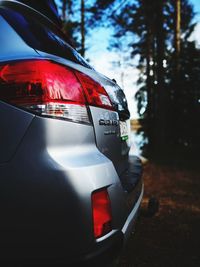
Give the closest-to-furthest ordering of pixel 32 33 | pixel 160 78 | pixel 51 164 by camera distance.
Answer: pixel 51 164 < pixel 32 33 < pixel 160 78

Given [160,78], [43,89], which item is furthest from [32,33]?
[160,78]

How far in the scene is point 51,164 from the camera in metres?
1.37

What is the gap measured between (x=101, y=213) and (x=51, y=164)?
351mm

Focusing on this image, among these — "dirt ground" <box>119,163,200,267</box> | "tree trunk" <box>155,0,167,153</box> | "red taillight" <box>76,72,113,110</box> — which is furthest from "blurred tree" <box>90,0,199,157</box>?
"red taillight" <box>76,72,113,110</box>

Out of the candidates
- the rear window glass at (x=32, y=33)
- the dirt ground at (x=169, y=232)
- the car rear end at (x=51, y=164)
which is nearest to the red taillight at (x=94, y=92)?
the car rear end at (x=51, y=164)

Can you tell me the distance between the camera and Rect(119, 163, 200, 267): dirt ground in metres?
2.64

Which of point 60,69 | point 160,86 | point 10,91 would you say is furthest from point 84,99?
point 160,86

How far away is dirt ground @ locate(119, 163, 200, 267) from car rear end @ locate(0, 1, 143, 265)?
1203 mm

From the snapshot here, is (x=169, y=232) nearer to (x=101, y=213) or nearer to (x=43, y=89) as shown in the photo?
(x=101, y=213)

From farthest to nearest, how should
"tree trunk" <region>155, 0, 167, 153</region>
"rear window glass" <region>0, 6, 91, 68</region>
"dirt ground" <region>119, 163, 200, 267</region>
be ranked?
"tree trunk" <region>155, 0, 167, 153</region> < "dirt ground" <region>119, 163, 200, 267</region> < "rear window glass" <region>0, 6, 91, 68</region>

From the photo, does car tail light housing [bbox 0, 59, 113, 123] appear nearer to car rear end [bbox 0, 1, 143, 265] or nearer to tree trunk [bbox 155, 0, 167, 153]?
car rear end [bbox 0, 1, 143, 265]

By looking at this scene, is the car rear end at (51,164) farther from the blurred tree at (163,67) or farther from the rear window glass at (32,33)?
the blurred tree at (163,67)

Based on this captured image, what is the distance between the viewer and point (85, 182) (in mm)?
1383

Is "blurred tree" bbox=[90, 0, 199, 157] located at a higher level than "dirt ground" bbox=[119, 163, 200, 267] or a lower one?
higher
